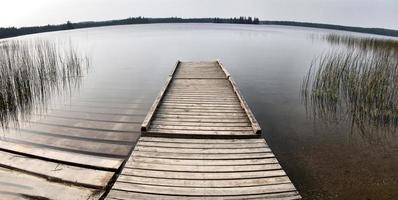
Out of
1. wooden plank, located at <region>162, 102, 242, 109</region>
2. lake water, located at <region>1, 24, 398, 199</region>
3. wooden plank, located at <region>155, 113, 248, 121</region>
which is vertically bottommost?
lake water, located at <region>1, 24, 398, 199</region>

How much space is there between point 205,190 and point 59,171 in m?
2.12

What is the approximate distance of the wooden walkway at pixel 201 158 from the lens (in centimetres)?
337

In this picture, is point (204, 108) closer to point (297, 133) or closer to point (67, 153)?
point (297, 133)

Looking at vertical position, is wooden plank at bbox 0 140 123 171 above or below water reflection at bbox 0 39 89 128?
below

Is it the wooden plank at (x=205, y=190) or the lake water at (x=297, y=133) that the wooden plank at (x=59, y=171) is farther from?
Result: the lake water at (x=297, y=133)

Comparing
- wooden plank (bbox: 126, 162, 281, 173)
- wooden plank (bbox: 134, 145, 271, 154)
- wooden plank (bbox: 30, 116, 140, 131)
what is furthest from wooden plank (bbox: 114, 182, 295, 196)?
wooden plank (bbox: 30, 116, 140, 131)

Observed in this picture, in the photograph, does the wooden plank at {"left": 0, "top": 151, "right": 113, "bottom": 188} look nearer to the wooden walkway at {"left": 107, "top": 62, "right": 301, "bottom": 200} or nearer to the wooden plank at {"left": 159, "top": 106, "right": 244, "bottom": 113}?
the wooden walkway at {"left": 107, "top": 62, "right": 301, "bottom": 200}

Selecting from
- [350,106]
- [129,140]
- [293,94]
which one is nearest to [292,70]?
[293,94]

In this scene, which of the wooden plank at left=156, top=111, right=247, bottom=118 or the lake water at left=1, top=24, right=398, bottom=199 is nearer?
the lake water at left=1, top=24, right=398, bottom=199

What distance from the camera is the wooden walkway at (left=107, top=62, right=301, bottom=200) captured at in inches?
133

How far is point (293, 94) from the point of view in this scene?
32.0 feet

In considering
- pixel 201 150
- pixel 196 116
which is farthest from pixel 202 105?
pixel 201 150

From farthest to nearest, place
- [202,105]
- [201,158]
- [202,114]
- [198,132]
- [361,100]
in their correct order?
[361,100], [202,105], [202,114], [198,132], [201,158]

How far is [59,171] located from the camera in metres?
4.05
